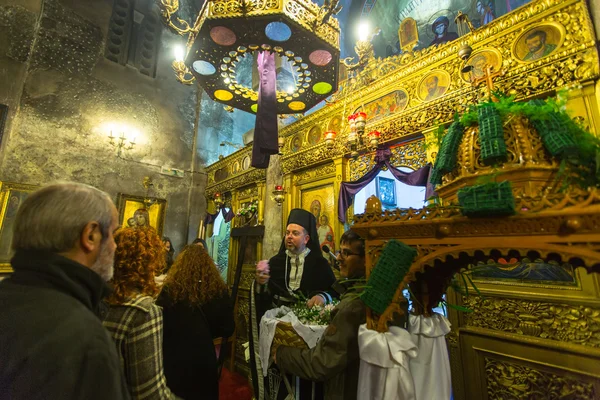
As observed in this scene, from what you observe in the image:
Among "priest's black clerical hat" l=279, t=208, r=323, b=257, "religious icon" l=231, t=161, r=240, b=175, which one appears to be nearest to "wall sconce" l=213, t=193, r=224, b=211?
"religious icon" l=231, t=161, r=240, b=175

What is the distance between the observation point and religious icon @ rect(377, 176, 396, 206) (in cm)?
646

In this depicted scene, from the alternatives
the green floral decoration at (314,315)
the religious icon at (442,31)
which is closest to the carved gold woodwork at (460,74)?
the religious icon at (442,31)

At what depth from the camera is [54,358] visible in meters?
0.79

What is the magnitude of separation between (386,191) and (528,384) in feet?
14.1

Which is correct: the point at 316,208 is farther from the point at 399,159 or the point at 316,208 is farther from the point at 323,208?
the point at 399,159

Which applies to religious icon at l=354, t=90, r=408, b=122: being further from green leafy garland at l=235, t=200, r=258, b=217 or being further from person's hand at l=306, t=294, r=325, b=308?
green leafy garland at l=235, t=200, r=258, b=217

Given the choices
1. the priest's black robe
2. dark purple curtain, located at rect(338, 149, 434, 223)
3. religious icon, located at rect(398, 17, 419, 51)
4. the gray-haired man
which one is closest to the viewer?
the gray-haired man

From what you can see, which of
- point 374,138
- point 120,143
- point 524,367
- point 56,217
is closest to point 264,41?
point 374,138

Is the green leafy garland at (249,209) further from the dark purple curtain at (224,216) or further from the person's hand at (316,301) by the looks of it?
the person's hand at (316,301)

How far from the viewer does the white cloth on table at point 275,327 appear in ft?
6.65

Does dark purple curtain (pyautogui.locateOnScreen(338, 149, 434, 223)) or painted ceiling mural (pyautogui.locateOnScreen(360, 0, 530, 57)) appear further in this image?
painted ceiling mural (pyautogui.locateOnScreen(360, 0, 530, 57))

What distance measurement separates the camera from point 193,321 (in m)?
2.29

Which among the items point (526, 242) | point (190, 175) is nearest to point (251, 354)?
point (526, 242)

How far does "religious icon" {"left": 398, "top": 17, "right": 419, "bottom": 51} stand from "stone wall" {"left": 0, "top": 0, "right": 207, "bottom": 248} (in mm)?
8131
